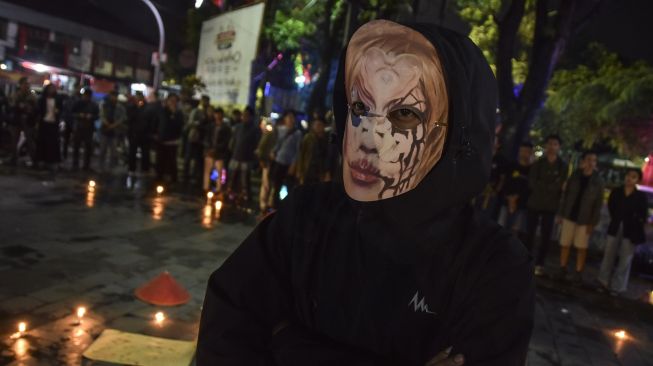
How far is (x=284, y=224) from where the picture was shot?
1566mm

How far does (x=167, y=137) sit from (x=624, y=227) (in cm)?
913

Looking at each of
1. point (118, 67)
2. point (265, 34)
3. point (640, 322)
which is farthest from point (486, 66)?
point (118, 67)

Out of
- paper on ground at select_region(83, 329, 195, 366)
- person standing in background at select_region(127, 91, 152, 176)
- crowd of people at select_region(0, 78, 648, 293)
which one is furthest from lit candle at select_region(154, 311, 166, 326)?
person standing in background at select_region(127, 91, 152, 176)

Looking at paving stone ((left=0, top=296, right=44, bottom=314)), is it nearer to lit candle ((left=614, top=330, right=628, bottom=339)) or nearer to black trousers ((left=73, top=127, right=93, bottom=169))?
lit candle ((left=614, top=330, right=628, bottom=339))

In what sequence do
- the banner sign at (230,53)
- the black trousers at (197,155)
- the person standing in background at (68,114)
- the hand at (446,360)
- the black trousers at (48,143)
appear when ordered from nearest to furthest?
the hand at (446,360), the black trousers at (48,143), the person standing in background at (68,114), the black trousers at (197,155), the banner sign at (230,53)

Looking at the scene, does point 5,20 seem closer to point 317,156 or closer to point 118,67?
point 118,67

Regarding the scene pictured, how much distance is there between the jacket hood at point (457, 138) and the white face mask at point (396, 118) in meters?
0.02

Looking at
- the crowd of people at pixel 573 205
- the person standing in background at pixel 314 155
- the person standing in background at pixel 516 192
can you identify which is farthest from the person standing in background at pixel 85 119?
the person standing in background at pixel 516 192

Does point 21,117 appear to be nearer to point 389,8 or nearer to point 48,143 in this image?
point 48,143

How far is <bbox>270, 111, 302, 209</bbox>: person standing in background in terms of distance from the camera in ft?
32.9

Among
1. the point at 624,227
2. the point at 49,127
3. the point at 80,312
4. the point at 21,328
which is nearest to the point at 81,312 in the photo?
the point at 80,312

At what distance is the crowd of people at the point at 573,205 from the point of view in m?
7.41

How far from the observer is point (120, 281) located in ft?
17.0

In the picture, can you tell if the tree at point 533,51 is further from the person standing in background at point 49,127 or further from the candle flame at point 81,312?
the person standing in background at point 49,127
